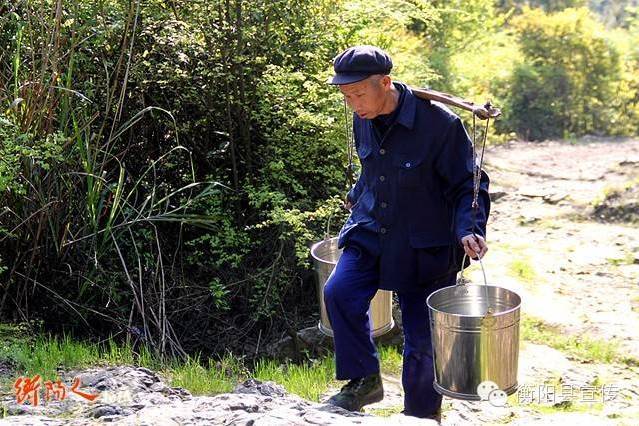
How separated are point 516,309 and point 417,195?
679 millimetres

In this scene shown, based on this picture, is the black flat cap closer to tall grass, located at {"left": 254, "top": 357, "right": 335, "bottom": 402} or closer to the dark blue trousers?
the dark blue trousers

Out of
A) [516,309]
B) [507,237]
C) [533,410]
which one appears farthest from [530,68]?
[516,309]

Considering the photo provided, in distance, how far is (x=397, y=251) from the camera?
420 cm

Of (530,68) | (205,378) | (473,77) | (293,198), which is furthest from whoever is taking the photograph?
(530,68)

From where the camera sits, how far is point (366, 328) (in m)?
4.25

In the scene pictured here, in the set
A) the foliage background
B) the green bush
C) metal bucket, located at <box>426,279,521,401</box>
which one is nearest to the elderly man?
metal bucket, located at <box>426,279,521,401</box>

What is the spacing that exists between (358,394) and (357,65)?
1.40m

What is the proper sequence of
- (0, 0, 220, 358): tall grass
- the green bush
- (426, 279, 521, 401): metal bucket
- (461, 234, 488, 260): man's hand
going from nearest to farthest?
(426, 279, 521, 401): metal bucket < (461, 234, 488, 260): man's hand < (0, 0, 220, 358): tall grass < the green bush

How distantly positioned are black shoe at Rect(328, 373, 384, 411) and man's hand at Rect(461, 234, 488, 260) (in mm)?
739

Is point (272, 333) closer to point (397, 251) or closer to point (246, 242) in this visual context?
point (246, 242)

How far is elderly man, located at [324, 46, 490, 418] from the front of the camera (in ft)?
13.5

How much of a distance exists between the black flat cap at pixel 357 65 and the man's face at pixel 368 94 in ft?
0.09


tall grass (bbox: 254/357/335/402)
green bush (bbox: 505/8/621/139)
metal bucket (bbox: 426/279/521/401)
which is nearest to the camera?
metal bucket (bbox: 426/279/521/401)

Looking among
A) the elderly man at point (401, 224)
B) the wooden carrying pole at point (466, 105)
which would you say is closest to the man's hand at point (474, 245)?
the elderly man at point (401, 224)
